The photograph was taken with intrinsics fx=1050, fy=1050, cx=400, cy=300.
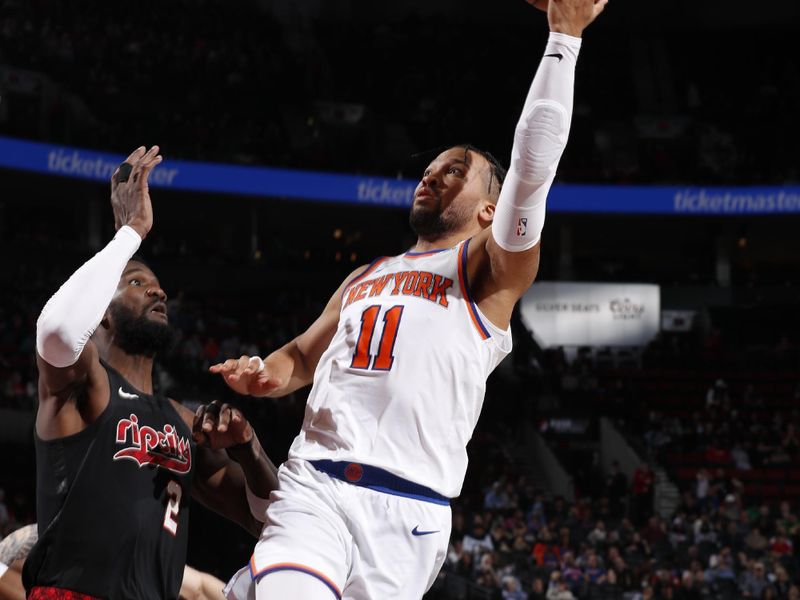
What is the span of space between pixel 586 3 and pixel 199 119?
1982 centimetres

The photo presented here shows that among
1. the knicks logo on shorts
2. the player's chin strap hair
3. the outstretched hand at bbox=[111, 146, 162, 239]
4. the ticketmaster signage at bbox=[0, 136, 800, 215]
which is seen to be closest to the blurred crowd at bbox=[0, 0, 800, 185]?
the ticketmaster signage at bbox=[0, 136, 800, 215]

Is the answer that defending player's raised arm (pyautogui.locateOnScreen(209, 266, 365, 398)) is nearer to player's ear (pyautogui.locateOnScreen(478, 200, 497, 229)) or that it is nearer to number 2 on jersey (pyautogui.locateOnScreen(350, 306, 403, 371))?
number 2 on jersey (pyautogui.locateOnScreen(350, 306, 403, 371))

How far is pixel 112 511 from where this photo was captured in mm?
3814

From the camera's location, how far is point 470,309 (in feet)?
11.7

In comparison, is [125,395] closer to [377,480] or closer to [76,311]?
[76,311]

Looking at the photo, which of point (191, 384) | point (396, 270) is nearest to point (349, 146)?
point (191, 384)

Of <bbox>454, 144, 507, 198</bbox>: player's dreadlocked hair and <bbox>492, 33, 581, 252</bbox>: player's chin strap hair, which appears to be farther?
<bbox>454, 144, 507, 198</bbox>: player's dreadlocked hair

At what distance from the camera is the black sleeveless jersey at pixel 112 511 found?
3752mm

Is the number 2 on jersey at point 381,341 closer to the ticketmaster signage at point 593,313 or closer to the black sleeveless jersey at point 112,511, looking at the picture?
the black sleeveless jersey at point 112,511

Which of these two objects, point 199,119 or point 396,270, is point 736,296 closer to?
point 199,119

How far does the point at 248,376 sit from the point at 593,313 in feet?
69.5

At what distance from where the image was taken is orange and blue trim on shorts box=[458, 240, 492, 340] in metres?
3.56

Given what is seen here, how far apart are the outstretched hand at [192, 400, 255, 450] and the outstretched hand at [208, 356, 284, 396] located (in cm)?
10

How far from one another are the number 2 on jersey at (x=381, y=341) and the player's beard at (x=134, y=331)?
101 cm
